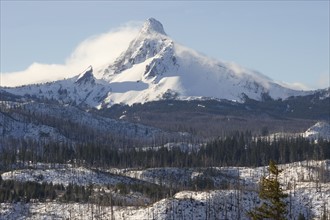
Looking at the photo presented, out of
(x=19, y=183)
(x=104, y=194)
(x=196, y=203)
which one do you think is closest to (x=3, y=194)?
(x=19, y=183)

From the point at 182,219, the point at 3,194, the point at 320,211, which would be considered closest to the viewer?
the point at 182,219

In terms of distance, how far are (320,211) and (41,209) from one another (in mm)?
68788

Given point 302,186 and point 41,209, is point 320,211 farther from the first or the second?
point 41,209

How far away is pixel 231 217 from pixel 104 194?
1601 inches

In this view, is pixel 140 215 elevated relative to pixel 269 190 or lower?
lower

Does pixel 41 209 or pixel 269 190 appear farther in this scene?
pixel 41 209

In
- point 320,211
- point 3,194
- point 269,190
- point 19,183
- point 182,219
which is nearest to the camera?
point 269,190

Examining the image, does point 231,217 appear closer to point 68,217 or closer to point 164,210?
point 164,210

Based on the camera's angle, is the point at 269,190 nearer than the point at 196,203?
Yes

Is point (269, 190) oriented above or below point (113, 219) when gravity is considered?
above

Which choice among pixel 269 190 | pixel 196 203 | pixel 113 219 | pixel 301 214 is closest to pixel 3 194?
pixel 113 219

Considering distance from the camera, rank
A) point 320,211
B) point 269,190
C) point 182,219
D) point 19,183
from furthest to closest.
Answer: point 19,183
point 320,211
point 182,219
point 269,190

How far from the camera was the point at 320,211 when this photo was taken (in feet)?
541

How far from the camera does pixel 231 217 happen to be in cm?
15975
